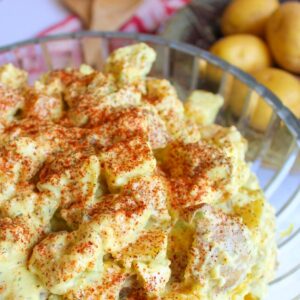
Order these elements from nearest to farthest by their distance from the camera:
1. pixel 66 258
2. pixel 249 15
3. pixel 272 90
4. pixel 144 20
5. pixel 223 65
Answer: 1. pixel 66 258
2. pixel 223 65
3. pixel 272 90
4. pixel 249 15
5. pixel 144 20

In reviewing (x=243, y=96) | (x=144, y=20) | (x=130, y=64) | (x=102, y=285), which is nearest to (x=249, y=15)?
(x=144, y=20)

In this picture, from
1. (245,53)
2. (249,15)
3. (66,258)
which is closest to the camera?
(66,258)

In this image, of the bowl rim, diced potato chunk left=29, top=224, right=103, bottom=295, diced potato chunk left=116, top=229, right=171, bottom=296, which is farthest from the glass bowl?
diced potato chunk left=29, top=224, right=103, bottom=295

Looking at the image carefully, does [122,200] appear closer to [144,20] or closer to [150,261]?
[150,261]

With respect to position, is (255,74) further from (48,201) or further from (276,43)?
(48,201)

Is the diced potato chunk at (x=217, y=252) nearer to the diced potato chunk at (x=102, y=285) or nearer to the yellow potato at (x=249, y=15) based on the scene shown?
the diced potato chunk at (x=102, y=285)

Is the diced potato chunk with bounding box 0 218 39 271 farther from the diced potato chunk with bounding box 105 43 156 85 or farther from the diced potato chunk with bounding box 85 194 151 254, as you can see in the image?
the diced potato chunk with bounding box 105 43 156 85
